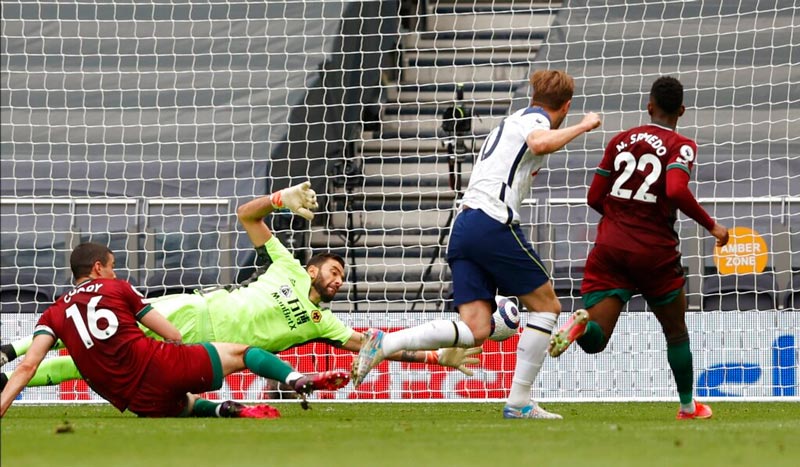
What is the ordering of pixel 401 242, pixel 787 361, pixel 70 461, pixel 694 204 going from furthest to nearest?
pixel 401 242
pixel 787 361
pixel 694 204
pixel 70 461

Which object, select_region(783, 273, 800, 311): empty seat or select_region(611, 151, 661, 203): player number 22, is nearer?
select_region(611, 151, 661, 203): player number 22

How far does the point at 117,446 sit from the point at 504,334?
2.75 metres

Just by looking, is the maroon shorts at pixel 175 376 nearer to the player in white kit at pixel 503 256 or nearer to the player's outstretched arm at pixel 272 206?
the player in white kit at pixel 503 256

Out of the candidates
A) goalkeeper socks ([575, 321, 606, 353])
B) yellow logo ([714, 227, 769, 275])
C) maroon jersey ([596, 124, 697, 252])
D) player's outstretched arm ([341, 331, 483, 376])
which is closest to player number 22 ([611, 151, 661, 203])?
maroon jersey ([596, 124, 697, 252])

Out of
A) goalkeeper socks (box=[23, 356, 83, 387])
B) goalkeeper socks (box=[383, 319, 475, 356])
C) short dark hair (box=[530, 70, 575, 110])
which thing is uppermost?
short dark hair (box=[530, 70, 575, 110])

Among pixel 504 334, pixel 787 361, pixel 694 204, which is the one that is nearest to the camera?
pixel 694 204

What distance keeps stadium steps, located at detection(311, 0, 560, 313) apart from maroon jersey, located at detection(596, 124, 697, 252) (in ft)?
14.7

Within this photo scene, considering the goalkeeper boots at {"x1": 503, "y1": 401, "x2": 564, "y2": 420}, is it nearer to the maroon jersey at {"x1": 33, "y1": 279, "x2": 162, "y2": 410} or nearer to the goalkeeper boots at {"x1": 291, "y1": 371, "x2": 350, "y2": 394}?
the goalkeeper boots at {"x1": 291, "y1": 371, "x2": 350, "y2": 394}

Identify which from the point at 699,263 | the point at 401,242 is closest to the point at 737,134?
the point at 699,263

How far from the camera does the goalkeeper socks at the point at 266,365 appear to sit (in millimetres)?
5559

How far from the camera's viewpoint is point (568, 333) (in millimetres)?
5105

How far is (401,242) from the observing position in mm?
11062

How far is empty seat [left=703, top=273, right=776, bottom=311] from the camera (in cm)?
934

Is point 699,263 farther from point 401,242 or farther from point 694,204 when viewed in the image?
point 694,204
